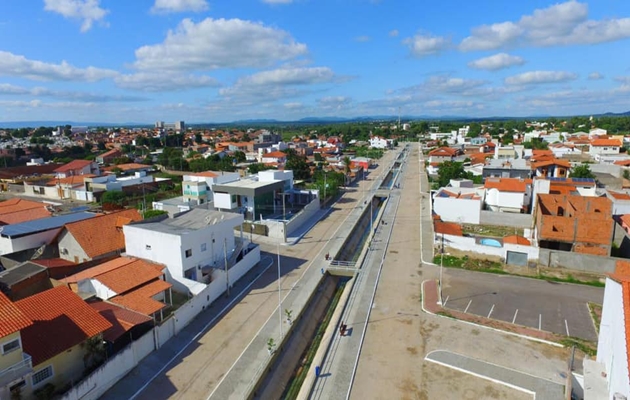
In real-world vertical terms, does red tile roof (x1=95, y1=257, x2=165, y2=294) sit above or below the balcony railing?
above

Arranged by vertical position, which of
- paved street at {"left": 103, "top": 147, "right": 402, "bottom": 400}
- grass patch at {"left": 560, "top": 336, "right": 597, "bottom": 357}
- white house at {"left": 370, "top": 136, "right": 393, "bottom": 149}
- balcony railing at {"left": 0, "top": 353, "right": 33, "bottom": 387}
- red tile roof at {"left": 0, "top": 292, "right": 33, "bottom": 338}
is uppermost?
white house at {"left": 370, "top": 136, "right": 393, "bottom": 149}

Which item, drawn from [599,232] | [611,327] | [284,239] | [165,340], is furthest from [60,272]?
[599,232]

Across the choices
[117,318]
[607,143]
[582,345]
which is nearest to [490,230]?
[582,345]

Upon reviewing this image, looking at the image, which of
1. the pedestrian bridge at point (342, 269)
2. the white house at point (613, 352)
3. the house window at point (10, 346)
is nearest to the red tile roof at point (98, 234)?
the house window at point (10, 346)

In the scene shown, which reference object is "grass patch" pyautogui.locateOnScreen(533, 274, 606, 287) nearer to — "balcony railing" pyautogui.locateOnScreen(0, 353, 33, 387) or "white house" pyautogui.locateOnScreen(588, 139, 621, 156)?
"balcony railing" pyautogui.locateOnScreen(0, 353, 33, 387)

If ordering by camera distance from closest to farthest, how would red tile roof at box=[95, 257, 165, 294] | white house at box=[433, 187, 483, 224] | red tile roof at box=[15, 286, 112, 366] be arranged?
red tile roof at box=[15, 286, 112, 366]
red tile roof at box=[95, 257, 165, 294]
white house at box=[433, 187, 483, 224]

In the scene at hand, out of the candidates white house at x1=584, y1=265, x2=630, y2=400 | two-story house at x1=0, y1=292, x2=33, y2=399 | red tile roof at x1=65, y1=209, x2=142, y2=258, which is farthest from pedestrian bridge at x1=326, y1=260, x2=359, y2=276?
two-story house at x1=0, y1=292, x2=33, y2=399

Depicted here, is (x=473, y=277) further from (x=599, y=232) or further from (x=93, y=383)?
(x=93, y=383)
